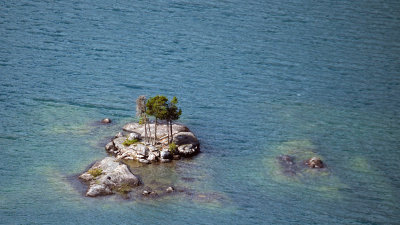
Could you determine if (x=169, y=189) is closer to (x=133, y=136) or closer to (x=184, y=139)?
(x=184, y=139)

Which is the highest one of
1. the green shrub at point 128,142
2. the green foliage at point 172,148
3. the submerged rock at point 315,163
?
the green shrub at point 128,142

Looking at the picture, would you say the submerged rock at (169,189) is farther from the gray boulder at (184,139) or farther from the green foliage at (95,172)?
the gray boulder at (184,139)

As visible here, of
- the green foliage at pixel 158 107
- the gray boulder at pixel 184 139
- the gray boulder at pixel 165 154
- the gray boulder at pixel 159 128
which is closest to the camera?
the gray boulder at pixel 165 154

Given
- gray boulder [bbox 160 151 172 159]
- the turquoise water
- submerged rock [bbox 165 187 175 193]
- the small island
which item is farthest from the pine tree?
submerged rock [bbox 165 187 175 193]

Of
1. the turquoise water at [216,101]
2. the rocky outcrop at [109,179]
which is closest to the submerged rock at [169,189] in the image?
the turquoise water at [216,101]

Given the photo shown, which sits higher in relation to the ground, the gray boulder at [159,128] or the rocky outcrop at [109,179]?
→ the gray boulder at [159,128]

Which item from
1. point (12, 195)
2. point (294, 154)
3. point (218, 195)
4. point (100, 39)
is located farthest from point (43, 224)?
point (100, 39)

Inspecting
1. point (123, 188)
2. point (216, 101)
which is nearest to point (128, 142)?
point (123, 188)
